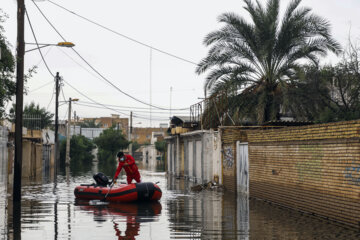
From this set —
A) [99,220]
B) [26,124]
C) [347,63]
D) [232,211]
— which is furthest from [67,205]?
[26,124]

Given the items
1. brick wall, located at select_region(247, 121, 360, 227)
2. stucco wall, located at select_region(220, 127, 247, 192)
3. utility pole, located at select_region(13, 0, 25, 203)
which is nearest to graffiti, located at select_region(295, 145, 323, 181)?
brick wall, located at select_region(247, 121, 360, 227)

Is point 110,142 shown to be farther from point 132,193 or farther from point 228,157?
point 132,193

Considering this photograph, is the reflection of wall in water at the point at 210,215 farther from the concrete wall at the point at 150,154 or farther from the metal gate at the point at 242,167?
the concrete wall at the point at 150,154

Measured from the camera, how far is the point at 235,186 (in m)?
22.5

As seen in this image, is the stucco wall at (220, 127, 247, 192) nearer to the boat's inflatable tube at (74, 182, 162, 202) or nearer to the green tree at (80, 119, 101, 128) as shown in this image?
the boat's inflatable tube at (74, 182, 162, 202)

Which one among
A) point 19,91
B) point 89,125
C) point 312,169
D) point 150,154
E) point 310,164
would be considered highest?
point 89,125

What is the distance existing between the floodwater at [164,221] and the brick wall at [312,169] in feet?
1.46

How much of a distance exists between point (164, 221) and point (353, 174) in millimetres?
4909

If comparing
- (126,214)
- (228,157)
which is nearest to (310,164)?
(126,214)

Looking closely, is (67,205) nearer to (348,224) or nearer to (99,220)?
(99,220)

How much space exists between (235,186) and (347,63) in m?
11.7

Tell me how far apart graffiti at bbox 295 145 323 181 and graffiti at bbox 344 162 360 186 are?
58.9 inches

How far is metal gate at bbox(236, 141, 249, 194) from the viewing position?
2098 centimetres

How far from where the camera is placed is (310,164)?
15.1 metres
